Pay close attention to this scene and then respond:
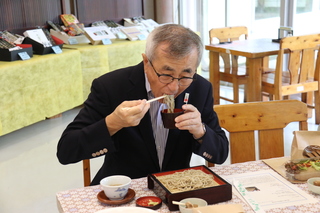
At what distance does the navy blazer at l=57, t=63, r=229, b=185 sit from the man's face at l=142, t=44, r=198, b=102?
0.16m

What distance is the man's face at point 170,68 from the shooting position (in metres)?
1.60

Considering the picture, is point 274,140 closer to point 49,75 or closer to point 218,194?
point 218,194

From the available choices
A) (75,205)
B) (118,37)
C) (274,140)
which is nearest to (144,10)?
(118,37)

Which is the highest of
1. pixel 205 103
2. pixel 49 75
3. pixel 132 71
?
pixel 132 71

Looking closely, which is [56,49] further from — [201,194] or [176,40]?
[201,194]

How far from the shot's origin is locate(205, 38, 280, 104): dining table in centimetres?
437

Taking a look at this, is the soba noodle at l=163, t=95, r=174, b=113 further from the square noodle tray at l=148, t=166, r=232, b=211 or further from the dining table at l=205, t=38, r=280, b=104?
the dining table at l=205, t=38, r=280, b=104

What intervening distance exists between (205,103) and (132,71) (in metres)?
0.35

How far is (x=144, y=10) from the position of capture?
24.2 ft

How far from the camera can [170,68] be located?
1.60 metres

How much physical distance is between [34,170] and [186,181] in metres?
2.52

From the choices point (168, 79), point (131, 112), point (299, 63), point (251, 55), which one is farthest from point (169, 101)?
point (299, 63)

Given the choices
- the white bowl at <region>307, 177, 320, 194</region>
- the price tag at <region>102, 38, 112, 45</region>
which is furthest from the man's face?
the price tag at <region>102, 38, 112, 45</region>

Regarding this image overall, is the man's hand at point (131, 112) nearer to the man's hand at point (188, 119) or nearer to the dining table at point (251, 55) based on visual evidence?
the man's hand at point (188, 119)
